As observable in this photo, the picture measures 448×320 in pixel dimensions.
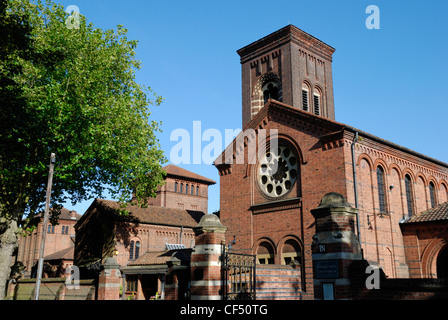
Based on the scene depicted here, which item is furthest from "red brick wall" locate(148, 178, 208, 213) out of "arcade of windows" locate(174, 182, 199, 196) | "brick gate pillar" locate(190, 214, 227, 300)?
"brick gate pillar" locate(190, 214, 227, 300)

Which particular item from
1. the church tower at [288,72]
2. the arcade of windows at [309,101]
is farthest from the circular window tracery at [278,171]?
the arcade of windows at [309,101]

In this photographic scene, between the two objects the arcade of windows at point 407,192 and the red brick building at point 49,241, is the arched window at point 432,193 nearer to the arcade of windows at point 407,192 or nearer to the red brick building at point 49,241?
the arcade of windows at point 407,192

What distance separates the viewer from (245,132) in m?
25.8

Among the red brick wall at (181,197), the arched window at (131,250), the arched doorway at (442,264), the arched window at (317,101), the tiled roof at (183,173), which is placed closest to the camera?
the arched doorway at (442,264)

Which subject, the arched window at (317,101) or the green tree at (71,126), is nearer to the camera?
the green tree at (71,126)

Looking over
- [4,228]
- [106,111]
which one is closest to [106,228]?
[4,228]

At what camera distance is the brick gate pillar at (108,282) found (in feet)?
68.5

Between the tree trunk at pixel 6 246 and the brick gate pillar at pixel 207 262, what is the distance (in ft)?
40.5

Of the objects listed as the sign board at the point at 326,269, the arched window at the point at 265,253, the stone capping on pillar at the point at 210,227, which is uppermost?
the stone capping on pillar at the point at 210,227

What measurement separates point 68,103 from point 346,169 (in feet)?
49.5

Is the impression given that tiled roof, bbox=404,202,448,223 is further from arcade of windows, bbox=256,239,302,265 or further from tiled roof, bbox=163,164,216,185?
tiled roof, bbox=163,164,216,185

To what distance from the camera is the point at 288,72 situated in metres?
31.5

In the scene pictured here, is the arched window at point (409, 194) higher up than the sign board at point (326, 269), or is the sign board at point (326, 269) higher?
the arched window at point (409, 194)

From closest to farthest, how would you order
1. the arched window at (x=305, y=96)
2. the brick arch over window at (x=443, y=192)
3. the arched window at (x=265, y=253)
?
the arched window at (x=265, y=253) → the brick arch over window at (x=443, y=192) → the arched window at (x=305, y=96)
